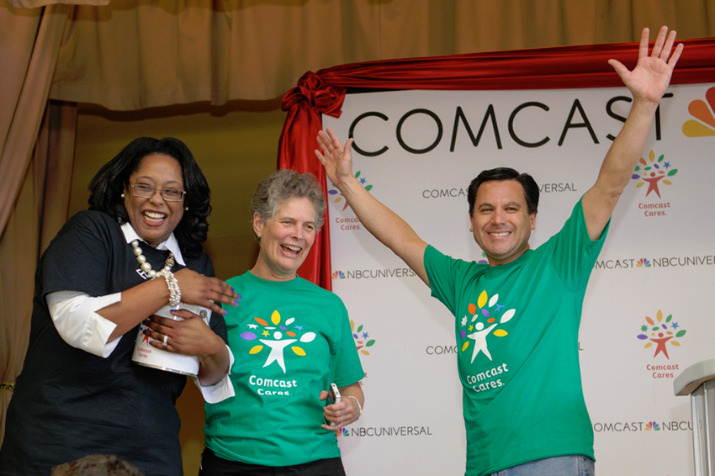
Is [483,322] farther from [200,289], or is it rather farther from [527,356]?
[200,289]

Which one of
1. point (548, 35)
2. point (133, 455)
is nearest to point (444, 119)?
point (548, 35)

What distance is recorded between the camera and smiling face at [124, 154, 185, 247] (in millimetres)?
2078

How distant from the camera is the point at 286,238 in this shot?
7.60 feet

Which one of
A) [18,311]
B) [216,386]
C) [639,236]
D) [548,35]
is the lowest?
[216,386]

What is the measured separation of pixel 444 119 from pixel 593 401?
1.50 m

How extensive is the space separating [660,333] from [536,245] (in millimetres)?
676

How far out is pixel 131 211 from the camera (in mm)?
2096

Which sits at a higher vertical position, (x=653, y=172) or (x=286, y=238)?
(x=653, y=172)

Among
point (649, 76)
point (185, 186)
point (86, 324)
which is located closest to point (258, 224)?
point (185, 186)

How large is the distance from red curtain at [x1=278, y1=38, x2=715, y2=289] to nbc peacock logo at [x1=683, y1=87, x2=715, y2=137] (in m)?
0.10

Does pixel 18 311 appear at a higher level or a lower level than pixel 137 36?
lower

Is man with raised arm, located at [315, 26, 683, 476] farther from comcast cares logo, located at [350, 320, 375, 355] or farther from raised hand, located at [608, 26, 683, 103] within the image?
comcast cares logo, located at [350, 320, 375, 355]

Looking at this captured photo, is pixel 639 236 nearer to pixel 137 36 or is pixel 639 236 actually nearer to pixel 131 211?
pixel 131 211

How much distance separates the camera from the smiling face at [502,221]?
2252 millimetres
